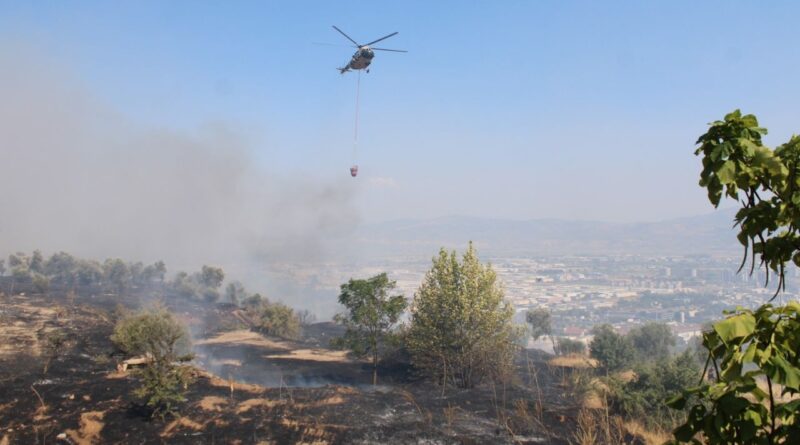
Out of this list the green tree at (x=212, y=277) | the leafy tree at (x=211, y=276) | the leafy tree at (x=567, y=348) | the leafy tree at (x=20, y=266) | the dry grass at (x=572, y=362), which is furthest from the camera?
the leafy tree at (x=211, y=276)

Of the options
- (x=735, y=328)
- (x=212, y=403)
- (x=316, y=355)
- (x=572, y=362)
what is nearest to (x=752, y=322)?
(x=735, y=328)

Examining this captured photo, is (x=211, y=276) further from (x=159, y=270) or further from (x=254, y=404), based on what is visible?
(x=254, y=404)

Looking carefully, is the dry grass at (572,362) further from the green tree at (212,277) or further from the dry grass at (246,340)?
the green tree at (212,277)

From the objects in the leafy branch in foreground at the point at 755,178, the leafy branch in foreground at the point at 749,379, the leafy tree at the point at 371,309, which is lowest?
the leafy tree at the point at 371,309

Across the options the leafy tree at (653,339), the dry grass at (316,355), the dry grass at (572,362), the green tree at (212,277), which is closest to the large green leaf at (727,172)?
the dry grass at (316,355)

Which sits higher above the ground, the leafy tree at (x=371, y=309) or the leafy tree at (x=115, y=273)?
the leafy tree at (x=371, y=309)

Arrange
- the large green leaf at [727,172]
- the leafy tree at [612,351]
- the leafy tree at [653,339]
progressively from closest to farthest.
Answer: the large green leaf at [727,172], the leafy tree at [612,351], the leafy tree at [653,339]

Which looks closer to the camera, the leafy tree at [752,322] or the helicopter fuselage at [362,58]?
the leafy tree at [752,322]

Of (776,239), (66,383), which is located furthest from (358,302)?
(776,239)
